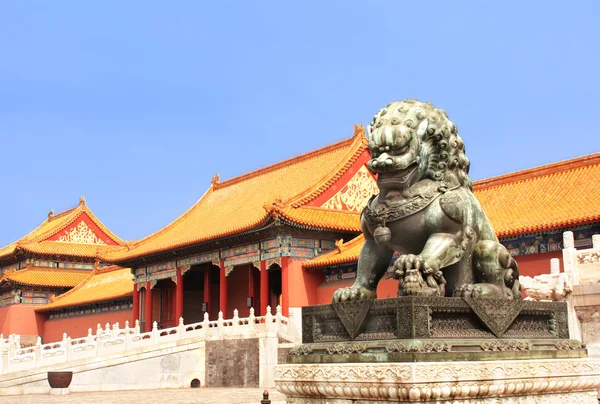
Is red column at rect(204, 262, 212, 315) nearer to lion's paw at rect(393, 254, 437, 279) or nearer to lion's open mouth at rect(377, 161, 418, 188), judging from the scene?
lion's open mouth at rect(377, 161, 418, 188)

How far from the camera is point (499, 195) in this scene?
23109mm

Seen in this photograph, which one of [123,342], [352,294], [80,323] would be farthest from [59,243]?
[352,294]

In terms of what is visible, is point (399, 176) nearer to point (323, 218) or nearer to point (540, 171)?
point (540, 171)

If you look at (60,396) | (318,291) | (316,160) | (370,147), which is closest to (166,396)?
(60,396)

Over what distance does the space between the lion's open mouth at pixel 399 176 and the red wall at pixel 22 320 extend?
37808 millimetres

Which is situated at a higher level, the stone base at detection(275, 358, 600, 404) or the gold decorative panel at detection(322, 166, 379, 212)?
the gold decorative panel at detection(322, 166, 379, 212)

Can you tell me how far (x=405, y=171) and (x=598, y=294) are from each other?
18.1 ft

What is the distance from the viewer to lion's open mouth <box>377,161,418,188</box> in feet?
16.3

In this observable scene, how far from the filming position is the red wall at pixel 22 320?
39125 millimetres

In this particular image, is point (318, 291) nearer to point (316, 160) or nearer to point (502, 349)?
point (316, 160)

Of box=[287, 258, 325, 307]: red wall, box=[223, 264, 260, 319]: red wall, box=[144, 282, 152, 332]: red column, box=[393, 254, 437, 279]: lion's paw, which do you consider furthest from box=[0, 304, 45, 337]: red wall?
box=[393, 254, 437, 279]: lion's paw

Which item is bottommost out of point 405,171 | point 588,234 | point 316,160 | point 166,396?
point 166,396

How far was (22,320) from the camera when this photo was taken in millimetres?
39344

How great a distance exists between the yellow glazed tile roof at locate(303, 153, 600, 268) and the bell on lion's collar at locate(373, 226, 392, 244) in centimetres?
1411
